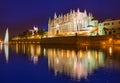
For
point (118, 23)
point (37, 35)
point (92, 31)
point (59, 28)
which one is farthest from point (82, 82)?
point (37, 35)

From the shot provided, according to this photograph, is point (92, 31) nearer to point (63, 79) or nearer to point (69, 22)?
point (69, 22)

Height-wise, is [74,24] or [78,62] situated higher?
[74,24]

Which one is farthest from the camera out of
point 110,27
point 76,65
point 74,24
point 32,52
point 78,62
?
point 74,24

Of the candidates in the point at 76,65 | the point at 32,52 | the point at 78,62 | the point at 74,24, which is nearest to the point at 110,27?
the point at 74,24

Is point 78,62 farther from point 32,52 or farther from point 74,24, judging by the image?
point 74,24

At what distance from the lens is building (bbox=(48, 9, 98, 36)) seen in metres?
78.6

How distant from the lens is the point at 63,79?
1128 centimetres

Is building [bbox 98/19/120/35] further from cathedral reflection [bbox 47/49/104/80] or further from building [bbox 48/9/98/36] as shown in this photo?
cathedral reflection [bbox 47/49/104/80]

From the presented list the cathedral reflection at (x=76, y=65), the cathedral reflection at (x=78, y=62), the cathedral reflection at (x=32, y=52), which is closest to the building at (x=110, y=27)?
the cathedral reflection at (x=32, y=52)

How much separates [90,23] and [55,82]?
7173cm

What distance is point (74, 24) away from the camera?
89.8m

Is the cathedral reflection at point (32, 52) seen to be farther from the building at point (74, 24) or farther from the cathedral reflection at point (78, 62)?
the building at point (74, 24)

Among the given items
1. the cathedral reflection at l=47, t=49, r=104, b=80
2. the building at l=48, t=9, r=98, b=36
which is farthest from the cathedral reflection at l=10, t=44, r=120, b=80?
the building at l=48, t=9, r=98, b=36

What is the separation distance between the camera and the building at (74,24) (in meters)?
78.6
